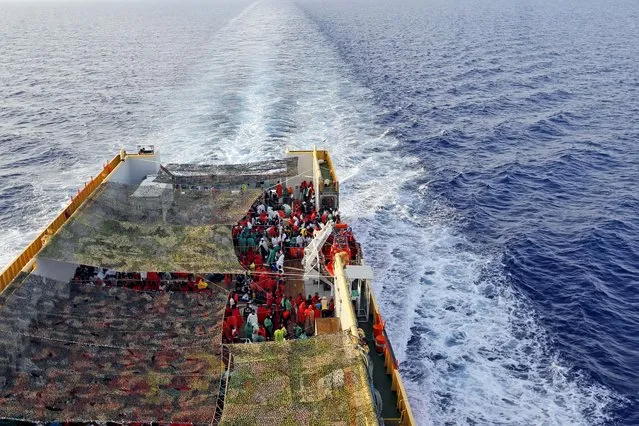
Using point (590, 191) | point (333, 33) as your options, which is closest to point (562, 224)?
point (590, 191)

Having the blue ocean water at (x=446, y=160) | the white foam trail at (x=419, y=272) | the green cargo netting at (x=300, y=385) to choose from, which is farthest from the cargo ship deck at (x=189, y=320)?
the blue ocean water at (x=446, y=160)

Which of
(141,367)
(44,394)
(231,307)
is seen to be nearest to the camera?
(44,394)

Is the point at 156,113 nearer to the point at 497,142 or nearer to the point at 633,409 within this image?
the point at 497,142

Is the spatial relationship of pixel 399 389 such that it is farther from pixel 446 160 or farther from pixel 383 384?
pixel 446 160

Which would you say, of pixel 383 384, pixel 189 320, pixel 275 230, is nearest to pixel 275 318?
pixel 189 320

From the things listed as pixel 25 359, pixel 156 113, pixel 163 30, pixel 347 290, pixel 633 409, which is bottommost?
pixel 163 30

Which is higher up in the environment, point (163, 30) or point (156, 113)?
point (156, 113)
